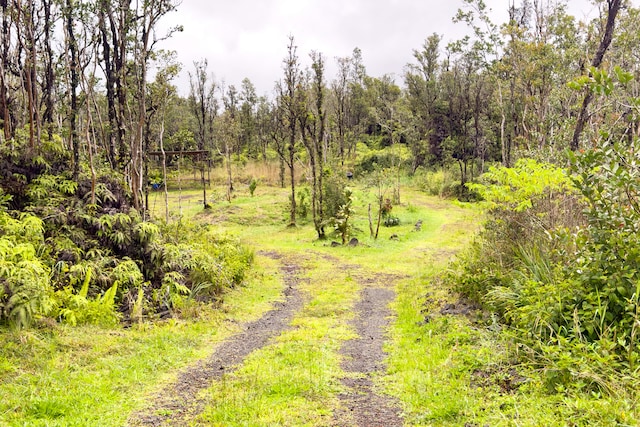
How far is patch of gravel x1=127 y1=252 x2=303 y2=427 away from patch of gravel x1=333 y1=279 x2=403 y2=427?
1.29 metres

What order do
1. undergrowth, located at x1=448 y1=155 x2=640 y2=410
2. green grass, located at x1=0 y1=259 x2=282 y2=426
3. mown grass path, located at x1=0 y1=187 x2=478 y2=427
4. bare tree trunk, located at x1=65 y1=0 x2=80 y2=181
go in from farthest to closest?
bare tree trunk, located at x1=65 y1=0 x2=80 y2=181
mown grass path, located at x1=0 y1=187 x2=478 y2=427
green grass, located at x1=0 y1=259 x2=282 y2=426
undergrowth, located at x1=448 y1=155 x2=640 y2=410

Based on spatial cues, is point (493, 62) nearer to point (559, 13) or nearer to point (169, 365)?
point (559, 13)

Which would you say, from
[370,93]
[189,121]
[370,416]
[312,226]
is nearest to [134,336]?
[370,416]

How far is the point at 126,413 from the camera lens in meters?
4.23

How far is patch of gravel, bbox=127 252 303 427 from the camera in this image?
4230 millimetres

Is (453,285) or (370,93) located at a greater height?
(370,93)

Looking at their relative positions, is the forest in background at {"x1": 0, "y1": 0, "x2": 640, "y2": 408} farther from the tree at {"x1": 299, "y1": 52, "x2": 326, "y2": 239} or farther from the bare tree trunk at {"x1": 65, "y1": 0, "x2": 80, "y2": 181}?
the tree at {"x1": 299, "y1": 52, "x2": 326, "y2": 239}

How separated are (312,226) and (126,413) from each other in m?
17.4

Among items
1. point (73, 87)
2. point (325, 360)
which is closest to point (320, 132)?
point (73, 87)

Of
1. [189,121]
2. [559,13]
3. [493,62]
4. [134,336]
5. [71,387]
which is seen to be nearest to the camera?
[71,387]

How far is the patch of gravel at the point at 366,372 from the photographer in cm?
422

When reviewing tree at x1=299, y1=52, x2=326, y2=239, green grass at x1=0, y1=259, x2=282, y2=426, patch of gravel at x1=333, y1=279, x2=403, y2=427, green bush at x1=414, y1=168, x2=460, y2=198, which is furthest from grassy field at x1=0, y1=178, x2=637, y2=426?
green bush at x1=414, y1=168, x2=460, y2=198

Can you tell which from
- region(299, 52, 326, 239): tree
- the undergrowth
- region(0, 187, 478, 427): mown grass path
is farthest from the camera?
region(299, 52, 326, 239): tree

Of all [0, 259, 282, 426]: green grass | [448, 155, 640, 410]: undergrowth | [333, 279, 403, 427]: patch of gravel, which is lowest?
[333, 279, 403, 427]: patch of gravel
